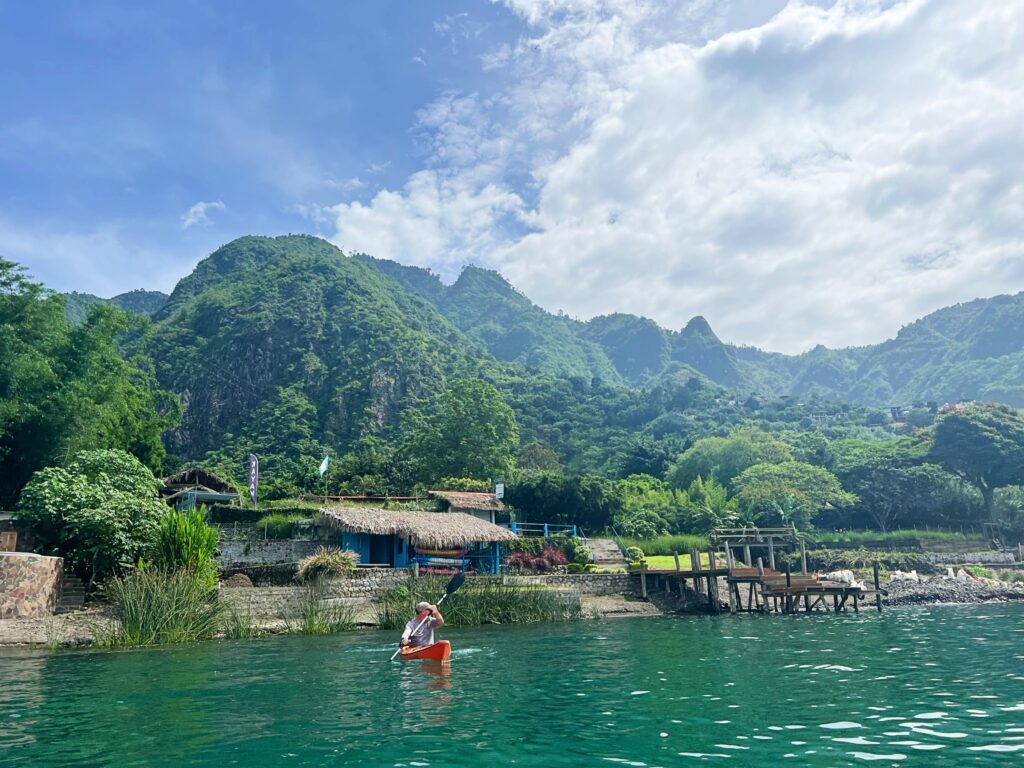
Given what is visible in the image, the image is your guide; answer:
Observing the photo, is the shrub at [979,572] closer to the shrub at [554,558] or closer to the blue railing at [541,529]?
the blue railing at [541,529]

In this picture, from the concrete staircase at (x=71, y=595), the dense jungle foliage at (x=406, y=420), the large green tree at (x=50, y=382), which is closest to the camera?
the concrete staircase at (x=71, y=595)

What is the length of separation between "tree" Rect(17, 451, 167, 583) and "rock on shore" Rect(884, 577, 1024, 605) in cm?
3261

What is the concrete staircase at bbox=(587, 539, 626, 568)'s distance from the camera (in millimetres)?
42719

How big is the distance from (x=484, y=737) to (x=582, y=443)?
276ft

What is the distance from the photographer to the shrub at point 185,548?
2081 centimetres

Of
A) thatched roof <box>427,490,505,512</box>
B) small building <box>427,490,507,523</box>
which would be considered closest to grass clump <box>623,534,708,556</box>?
small building <box>427,490,507,523</box>

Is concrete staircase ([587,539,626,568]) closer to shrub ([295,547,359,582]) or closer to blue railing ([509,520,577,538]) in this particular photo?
blue railing ([509,520,577,538])

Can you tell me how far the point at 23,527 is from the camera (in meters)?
25.2

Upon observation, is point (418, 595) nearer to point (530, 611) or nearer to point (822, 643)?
point (530, 611)

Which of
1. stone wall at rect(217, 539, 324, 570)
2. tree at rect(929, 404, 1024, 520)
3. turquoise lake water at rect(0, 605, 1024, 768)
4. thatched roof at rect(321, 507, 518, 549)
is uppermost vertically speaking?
tree at rect(929, 404, 1024, 520)

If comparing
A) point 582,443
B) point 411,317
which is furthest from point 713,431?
point 411,317

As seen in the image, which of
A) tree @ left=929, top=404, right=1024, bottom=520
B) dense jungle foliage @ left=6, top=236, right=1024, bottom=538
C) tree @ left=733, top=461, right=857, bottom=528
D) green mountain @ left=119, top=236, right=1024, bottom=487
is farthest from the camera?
green mountain @ left=119, top=236, right=1024, bottom=487

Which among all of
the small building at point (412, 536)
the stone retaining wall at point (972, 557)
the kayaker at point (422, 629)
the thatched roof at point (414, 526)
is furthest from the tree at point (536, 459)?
the kayaker at point (422, 629)

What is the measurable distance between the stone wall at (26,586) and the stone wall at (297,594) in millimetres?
4731
